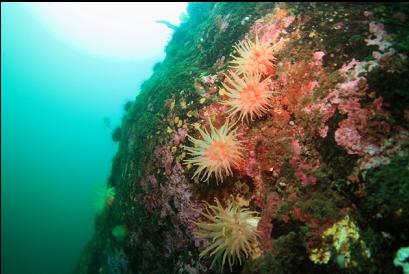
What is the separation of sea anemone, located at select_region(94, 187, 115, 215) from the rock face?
2.13m

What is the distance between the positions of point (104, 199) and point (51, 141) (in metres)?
87.7

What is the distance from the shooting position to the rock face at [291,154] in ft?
8.86

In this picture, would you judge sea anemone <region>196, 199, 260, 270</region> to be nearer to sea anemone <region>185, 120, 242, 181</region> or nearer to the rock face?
the rock face

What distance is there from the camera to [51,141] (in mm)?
85000

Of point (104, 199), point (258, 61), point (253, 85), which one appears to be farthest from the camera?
point (104, 199)

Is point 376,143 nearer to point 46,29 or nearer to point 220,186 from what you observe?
point 220,186

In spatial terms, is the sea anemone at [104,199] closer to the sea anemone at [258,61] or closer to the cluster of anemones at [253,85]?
the cluster of anemones at [253,85]

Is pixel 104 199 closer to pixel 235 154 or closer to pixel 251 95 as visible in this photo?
pixel 235 154

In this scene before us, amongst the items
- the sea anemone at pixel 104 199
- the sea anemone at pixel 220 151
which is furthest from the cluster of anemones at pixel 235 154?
the sea anemone at pixel 104 199

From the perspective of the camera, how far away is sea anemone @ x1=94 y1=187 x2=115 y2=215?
7.02m

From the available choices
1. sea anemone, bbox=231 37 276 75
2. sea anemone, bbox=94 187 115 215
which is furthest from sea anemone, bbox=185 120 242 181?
sea anemone, bbox=94 187 115 215

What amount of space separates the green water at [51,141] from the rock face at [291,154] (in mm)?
4646

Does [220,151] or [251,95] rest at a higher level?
[251,95]

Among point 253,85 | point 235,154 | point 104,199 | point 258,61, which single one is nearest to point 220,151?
point 235,154
